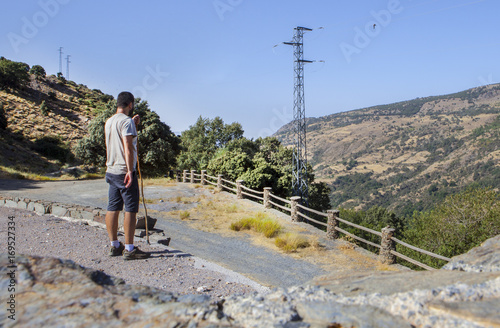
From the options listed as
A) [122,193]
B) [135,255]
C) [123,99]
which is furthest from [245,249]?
[123,99]

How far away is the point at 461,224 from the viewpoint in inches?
848

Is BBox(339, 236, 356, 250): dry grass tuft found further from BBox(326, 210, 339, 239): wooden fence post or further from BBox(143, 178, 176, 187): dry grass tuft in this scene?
BBox(143, 178, 176, 187): dry grass tuft

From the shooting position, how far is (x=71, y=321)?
163 centimetres

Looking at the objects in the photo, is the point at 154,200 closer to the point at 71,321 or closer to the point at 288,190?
the point at 288,190

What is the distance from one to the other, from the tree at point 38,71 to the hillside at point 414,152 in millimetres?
48709

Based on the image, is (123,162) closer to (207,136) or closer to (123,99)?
(123,99)

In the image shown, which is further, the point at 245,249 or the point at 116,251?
the point at 245,249

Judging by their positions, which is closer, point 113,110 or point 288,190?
point 288,190

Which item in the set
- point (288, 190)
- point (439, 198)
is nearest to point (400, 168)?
point (439, 198)

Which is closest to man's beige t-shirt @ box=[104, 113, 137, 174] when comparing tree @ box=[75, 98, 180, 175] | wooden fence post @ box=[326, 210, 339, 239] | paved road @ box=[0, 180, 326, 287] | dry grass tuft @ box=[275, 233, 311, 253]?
paved road @ box=[0, 180, 326, 287]

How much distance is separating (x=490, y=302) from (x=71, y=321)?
2028mm

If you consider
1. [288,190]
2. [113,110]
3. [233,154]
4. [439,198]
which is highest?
[113,110]

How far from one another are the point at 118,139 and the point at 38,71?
77.7 meters

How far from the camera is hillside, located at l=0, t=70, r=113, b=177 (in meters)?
37.1
